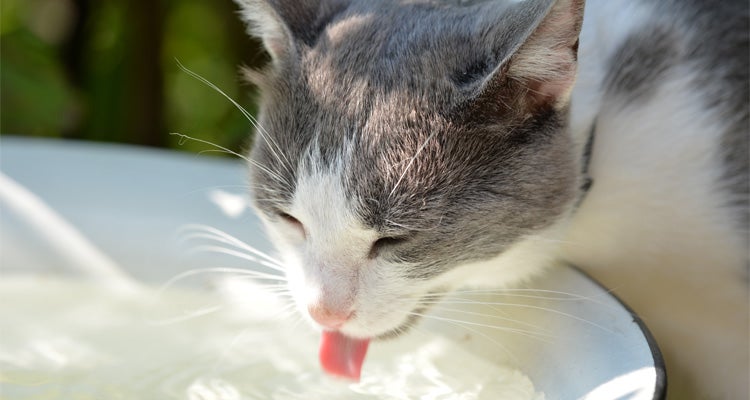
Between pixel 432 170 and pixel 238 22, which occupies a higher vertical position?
pixel 238 22

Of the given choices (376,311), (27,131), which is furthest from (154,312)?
(27,131)

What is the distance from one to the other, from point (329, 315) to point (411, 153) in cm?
21

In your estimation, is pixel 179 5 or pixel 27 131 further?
pixel 179 5

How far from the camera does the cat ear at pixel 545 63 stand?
1.05m

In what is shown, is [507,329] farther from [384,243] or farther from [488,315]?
[384,243]

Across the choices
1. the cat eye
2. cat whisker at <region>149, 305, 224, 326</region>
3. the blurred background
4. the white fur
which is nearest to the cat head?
the cat eye

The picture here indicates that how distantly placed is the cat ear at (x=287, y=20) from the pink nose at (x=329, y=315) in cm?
34

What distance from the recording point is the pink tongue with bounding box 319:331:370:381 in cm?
126

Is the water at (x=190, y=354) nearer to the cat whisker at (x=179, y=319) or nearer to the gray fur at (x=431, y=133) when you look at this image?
the cat whisker at (x=179, y=319)

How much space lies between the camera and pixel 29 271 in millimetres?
1600

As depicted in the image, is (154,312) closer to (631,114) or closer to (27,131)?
(631,114)

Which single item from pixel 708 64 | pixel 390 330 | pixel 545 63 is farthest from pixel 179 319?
pixel 708 64

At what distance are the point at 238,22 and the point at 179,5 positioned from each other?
190 millimetres

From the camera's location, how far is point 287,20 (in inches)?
50.5
